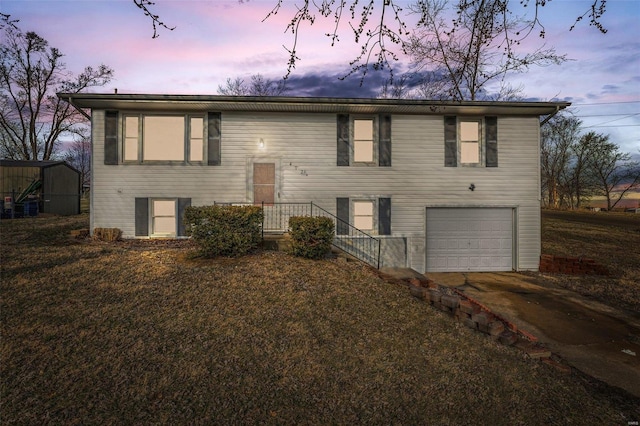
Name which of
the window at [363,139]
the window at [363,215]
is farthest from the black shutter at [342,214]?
the window at [363,139]

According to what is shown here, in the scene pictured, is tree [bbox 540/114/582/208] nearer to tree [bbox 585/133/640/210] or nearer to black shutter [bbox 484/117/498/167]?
tree [bbox 585/133/640/210]

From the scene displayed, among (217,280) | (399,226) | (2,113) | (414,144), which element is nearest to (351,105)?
(414,144)

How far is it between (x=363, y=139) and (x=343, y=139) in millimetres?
739

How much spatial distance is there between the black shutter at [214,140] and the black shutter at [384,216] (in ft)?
19.6

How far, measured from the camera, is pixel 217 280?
666 cm

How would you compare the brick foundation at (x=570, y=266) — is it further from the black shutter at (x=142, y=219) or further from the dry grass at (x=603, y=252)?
the black shutter at (x=142, y=219)

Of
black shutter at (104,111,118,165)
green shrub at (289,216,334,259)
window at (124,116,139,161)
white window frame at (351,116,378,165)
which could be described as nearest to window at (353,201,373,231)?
white window frame at (351,116,378,165)

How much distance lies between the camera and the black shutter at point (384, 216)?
1148 centimetres

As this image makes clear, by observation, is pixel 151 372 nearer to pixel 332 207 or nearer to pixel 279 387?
pixel 279 387

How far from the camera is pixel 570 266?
1114 cm

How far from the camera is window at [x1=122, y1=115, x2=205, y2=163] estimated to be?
11203 millimetres

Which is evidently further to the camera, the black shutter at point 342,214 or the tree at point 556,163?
the tree at point 556,163

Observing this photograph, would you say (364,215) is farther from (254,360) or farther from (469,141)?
(254,360)

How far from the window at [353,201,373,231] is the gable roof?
3381mm
